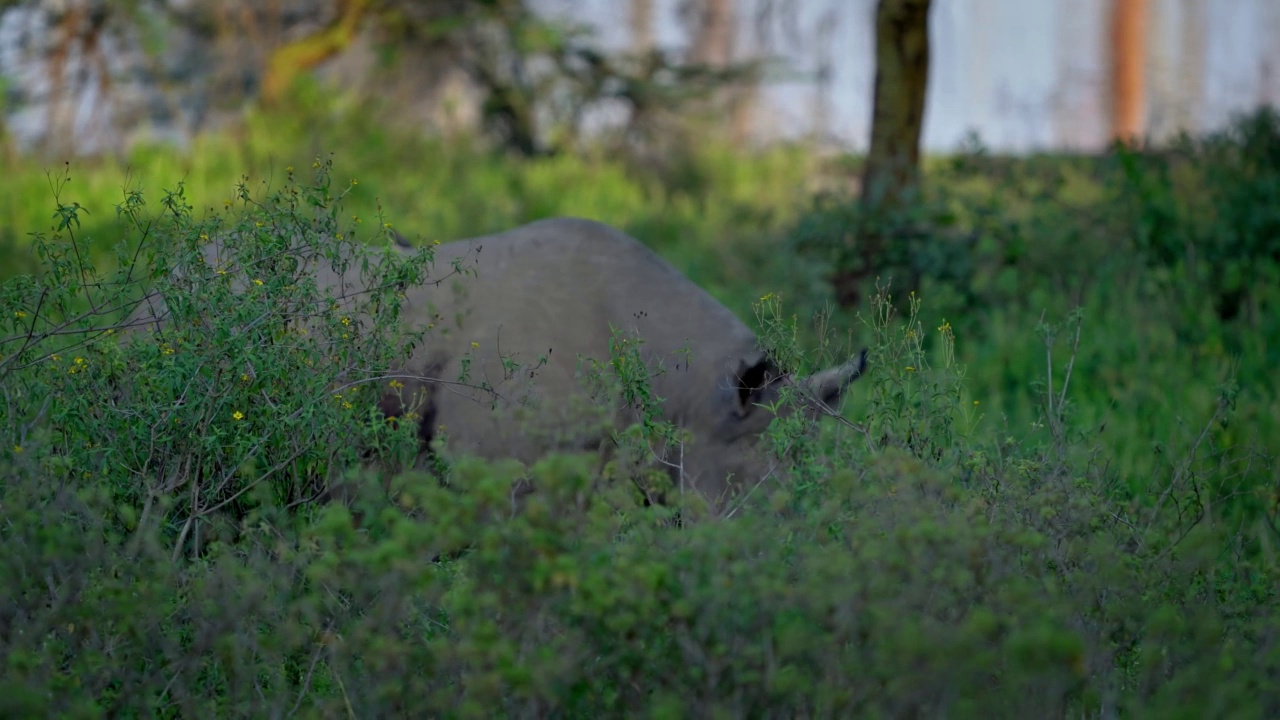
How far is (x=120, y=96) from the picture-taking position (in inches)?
518

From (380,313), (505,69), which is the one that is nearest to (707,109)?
(505,69)

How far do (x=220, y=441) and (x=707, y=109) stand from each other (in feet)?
40.7

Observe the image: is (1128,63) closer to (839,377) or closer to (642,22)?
(642,22)

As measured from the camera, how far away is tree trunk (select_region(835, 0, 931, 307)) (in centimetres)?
831

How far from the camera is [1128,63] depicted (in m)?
18.2

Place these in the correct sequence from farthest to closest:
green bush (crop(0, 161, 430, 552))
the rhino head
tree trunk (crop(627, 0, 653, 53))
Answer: tree trunk (crop(627, 0, 653, 53))
the rhino head
green bush (crop(0, 161, 430, 552))

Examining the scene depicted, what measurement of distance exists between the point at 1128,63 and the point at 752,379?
605 inches

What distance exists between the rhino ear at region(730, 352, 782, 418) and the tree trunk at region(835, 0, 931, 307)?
3.55 metres

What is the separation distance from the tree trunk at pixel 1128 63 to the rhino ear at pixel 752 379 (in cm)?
1449

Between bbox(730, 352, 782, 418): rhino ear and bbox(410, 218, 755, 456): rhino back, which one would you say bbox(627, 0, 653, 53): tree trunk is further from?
bbox(730, 352, 782, 418): rhino ear

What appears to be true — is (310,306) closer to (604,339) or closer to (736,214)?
(604,339)

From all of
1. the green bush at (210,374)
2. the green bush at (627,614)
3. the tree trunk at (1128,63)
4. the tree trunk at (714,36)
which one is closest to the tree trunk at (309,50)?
the tree trunk at (714,36)

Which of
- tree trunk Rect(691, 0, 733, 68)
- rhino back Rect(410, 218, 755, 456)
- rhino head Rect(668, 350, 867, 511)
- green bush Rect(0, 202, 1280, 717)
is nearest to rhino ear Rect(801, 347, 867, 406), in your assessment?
rhino head Rect(668, 350, 867, 511)

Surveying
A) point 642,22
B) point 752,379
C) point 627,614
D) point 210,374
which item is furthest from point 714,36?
point 627,614
